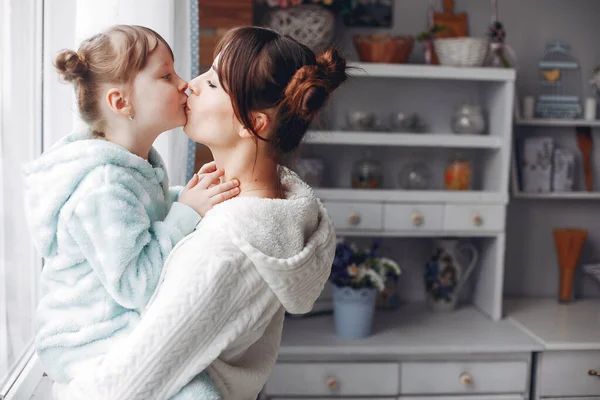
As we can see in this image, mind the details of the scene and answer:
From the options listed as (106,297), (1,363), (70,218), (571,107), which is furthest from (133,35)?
(571,107)

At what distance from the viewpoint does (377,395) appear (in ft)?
7.77

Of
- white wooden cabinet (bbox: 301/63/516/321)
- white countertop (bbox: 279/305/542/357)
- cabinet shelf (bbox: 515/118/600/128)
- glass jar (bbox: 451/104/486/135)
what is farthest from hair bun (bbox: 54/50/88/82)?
cabinet shelf (bbox: 515/118/600/128)

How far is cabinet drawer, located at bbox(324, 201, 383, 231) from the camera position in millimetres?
2543

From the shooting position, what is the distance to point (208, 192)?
1.07m

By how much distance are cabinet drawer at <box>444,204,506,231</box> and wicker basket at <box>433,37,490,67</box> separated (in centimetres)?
56

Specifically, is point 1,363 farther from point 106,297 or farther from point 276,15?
point 276,15

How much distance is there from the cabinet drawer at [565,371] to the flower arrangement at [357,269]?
2.08 feet

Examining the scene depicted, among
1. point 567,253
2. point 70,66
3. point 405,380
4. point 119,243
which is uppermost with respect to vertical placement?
point 70,66

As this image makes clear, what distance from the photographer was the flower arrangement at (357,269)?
8.05 ft

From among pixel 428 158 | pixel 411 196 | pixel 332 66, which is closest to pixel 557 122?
pixel 428 158

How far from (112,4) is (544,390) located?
2.02 metres

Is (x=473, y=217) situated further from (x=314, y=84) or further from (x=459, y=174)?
(x=314, y=84)

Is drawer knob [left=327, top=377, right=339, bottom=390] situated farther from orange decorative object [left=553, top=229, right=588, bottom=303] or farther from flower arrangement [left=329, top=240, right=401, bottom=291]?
orange decorative object [left=553, top=229, right=588, bottom=303]

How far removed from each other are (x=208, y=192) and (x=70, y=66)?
29cm
